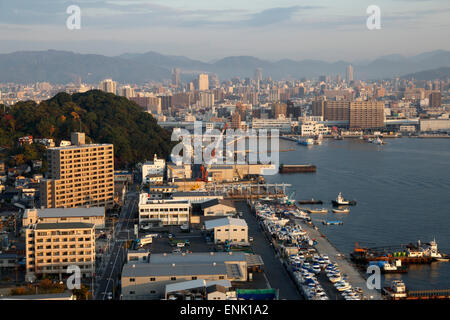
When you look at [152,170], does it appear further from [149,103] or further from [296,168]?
[149,103]

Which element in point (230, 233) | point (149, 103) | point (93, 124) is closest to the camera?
point (230, 233)

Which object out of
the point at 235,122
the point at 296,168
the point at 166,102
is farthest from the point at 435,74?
the point at 296,168

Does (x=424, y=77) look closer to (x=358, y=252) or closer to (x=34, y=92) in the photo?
(x=34, y=92)

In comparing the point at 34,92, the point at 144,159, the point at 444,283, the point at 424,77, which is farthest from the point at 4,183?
the point at 424,77

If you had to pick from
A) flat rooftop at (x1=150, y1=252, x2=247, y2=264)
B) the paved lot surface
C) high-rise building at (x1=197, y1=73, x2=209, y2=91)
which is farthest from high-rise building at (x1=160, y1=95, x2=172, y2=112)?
flat rooftop at (x1=150, y1=252, x2=247, y2=264)

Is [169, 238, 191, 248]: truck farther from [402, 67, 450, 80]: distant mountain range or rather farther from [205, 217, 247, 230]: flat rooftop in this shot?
[402, 67, 450, 80]: distant mountain range

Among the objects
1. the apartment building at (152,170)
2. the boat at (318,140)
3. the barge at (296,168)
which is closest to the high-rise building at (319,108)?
the boat at (318,140)
